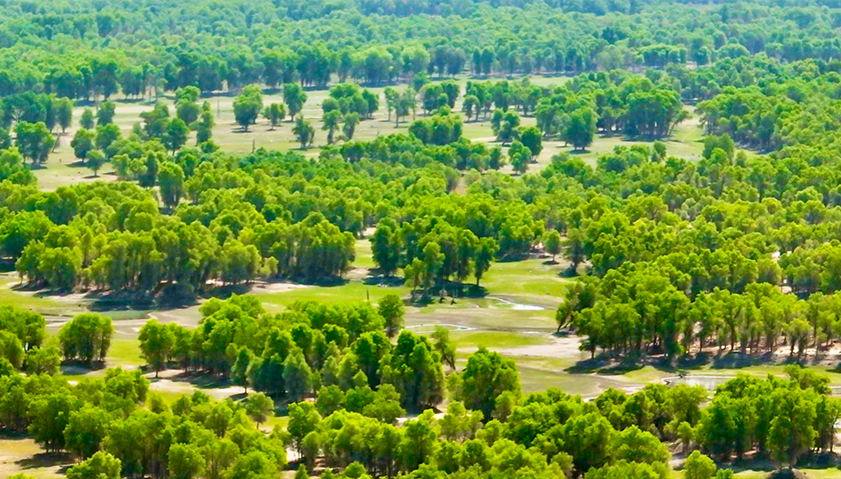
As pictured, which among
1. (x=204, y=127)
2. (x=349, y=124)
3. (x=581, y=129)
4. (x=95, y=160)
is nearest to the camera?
(x=95, y=160)

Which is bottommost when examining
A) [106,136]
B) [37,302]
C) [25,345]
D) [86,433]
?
[86,433]

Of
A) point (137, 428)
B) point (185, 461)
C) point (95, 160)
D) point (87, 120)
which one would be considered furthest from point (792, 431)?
point (87, 120)

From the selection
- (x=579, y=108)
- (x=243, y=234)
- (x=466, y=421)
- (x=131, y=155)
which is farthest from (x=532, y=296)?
(x=579, y=108)

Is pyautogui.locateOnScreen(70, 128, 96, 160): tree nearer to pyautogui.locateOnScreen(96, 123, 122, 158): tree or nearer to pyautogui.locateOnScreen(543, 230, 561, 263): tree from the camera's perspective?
pyautogui.locateOnScreen(96, 123, 122, 158): tree

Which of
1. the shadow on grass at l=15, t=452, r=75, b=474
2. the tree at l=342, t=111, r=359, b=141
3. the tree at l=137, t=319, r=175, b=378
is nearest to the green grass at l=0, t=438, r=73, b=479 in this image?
the shadow on grass at l=15, t=452, r=75, b=474

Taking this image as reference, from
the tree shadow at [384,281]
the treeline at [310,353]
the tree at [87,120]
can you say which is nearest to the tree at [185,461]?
the treeline at [310,353]

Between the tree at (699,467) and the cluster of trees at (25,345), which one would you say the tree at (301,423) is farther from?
the cluster of trees at (25,345)

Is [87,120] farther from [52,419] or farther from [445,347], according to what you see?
[52,419]

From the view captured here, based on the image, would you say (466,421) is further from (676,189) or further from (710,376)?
(676,189)
